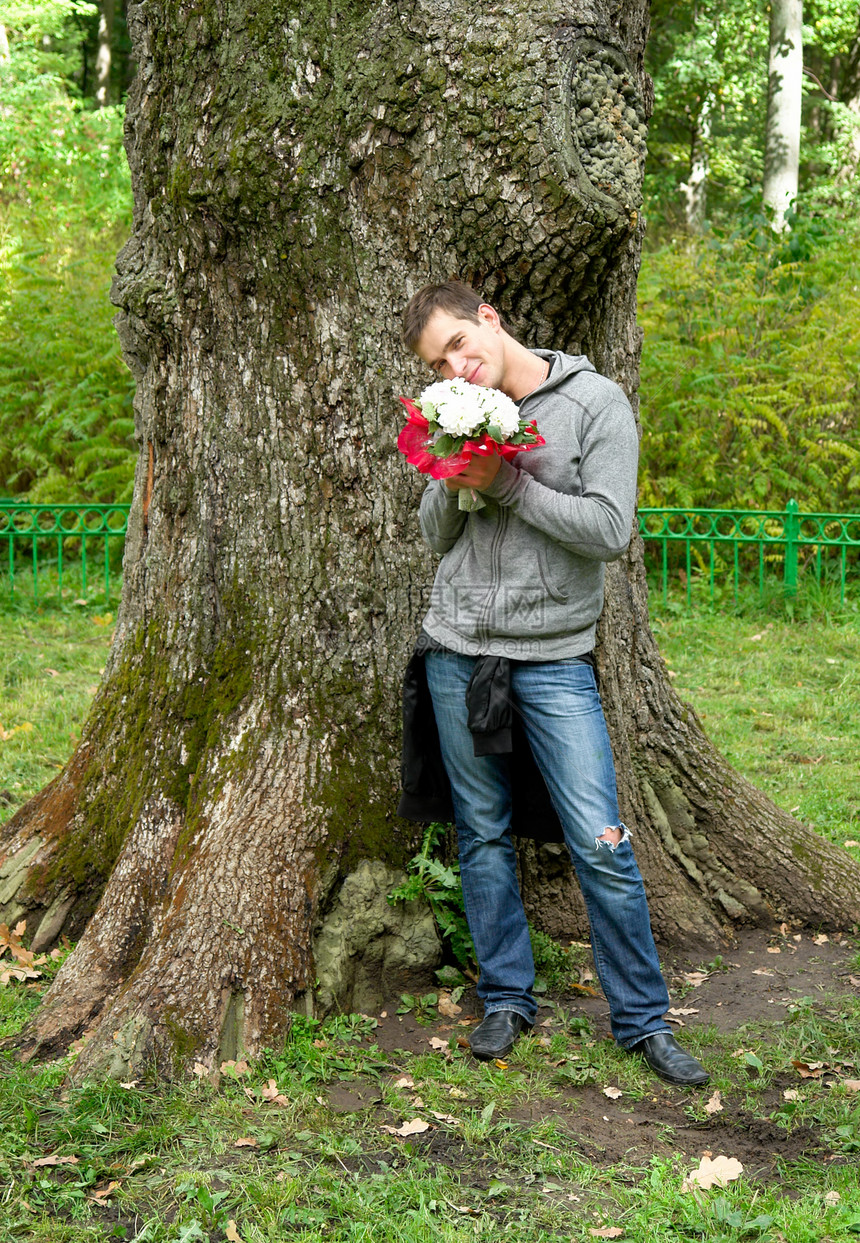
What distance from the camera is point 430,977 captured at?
3.77 m

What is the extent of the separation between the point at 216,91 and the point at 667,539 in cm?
602

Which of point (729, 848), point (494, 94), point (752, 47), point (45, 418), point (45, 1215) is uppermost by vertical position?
point (752, 47)

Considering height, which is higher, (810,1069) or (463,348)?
(463,348)

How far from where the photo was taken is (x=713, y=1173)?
2855 mm

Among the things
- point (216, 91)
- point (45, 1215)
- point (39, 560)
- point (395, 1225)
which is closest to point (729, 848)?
point (395, 1225)

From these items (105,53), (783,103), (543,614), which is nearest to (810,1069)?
(543,614)

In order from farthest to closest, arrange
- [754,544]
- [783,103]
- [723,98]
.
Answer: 1. [723,98]
2. [783,103]
3. [754,544]

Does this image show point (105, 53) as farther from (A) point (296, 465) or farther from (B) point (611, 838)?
(B) point (611, 838)

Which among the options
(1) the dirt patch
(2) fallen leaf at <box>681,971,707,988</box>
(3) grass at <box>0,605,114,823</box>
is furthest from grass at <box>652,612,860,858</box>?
(3) grass at <box>0,605,114,823</box>

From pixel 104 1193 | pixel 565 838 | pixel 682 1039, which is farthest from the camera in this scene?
pixel 682 1039

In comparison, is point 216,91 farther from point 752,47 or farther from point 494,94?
point 752,47

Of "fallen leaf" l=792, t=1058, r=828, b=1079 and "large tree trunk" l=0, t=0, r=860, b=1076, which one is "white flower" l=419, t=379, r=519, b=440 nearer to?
"large tree trunk" l=0, t=0, r=860, b=1076

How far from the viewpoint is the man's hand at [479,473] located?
2969mm

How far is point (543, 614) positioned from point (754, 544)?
21.5 feet
